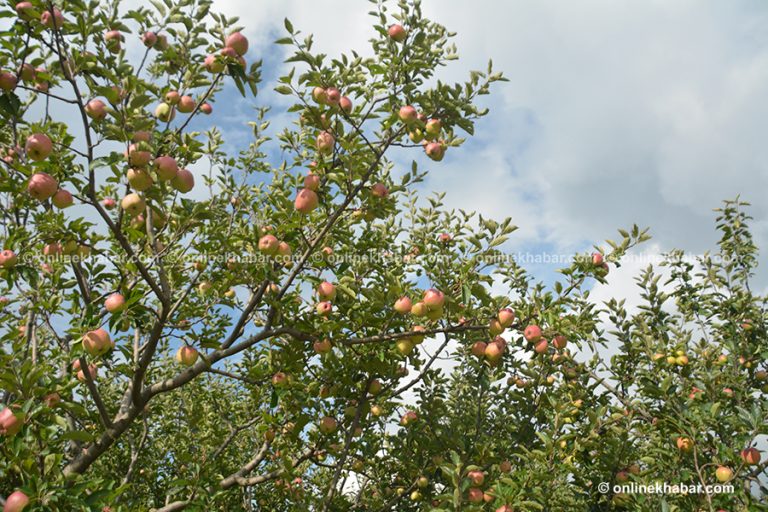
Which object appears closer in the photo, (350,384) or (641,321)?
(350,384)

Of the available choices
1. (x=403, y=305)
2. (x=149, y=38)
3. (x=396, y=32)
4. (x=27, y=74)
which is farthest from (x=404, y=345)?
(x=27, y=74)

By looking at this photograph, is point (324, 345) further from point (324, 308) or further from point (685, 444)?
point (685, 444)

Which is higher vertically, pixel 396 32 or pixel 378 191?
pixel 396 32

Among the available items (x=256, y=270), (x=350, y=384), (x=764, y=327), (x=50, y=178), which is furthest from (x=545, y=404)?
(x=50, y=178)

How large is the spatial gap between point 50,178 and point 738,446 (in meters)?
5.77

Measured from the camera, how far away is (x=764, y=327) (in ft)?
20.3

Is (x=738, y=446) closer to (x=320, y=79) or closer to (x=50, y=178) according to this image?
(x=320, y=79)

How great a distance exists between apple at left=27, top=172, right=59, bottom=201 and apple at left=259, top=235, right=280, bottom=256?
1447 millimetres

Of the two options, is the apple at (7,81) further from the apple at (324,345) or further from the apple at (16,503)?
the apple at (324,345)

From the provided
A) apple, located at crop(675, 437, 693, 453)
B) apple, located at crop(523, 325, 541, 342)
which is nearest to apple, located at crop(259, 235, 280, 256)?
apple, located at crop(523, 325, 541, 342)

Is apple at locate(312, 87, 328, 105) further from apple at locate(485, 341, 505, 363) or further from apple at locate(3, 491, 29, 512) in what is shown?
apple at locate(3, 491, 29, 512)

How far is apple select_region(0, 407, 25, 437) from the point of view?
9.39ft

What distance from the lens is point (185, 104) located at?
4.19 m

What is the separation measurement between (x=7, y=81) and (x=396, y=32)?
2.78 meters
